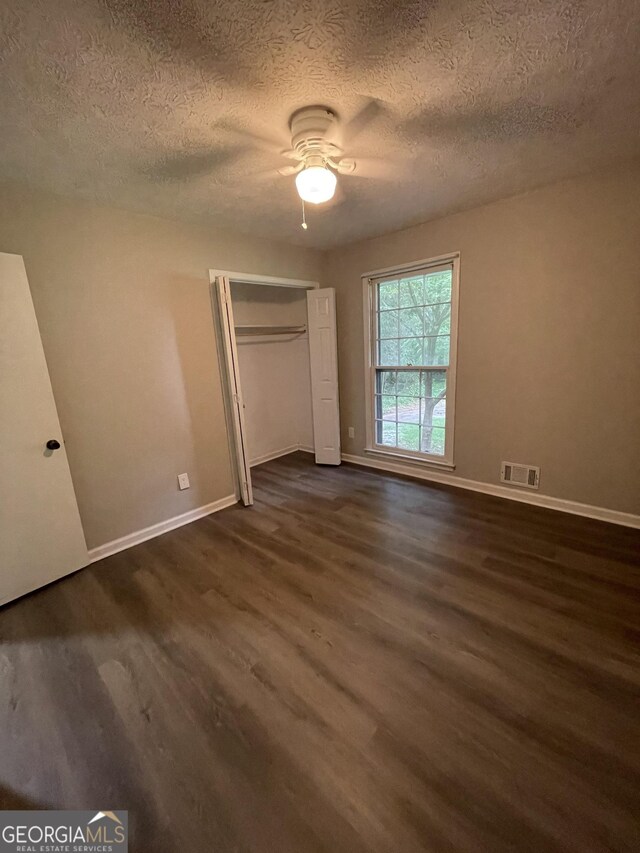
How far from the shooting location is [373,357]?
367 centimetres

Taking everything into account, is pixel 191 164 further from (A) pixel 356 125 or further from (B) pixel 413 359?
(B) pixel 413 359

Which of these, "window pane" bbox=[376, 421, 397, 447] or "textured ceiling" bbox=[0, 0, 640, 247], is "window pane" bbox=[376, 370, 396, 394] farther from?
"textured ceiling" bbox=[0, 0, 640, 247]

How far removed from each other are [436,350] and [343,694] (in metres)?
2.80

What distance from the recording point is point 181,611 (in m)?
1.91

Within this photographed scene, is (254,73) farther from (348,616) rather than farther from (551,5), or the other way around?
(348,616)

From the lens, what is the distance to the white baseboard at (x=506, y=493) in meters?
2.49

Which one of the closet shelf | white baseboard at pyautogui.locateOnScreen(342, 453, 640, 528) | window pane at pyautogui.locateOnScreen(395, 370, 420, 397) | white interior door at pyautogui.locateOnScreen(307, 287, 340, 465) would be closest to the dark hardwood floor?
white baseboard at pyautogui.locateOnScreen(342, 453, 640, 528)

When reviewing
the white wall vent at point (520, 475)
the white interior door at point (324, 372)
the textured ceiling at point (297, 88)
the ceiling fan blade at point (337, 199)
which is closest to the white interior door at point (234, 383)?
the textured ceiling at point (297, 88)

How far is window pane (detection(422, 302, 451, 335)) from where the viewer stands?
3.09m

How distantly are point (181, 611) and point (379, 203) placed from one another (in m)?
3.08

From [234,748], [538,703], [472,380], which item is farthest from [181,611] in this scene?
[472,380]

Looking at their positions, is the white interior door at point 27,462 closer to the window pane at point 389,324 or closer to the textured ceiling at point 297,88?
the textured ceiling at point 297,88

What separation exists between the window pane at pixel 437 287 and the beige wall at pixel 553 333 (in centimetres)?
17

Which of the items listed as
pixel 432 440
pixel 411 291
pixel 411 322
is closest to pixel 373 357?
pixel 411 322
